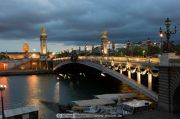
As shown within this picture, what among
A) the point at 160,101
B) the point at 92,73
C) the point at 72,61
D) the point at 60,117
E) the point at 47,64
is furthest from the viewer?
the point at 47,64

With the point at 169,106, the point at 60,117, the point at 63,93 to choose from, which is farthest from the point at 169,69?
the point at 63,93

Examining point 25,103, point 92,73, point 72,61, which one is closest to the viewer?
point 25,103

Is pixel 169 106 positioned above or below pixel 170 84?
below

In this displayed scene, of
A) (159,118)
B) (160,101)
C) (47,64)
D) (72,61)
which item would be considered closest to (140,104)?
(160,101)

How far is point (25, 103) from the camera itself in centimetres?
5806

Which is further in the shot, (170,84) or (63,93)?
(63,93)

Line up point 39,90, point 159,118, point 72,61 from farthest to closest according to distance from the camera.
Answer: point 72,61 → point 39,90 → point 159,118

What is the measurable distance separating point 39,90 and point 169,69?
46959mm

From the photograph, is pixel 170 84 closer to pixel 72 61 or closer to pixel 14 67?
pixel 72 61

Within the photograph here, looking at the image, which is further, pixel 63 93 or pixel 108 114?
pixel 63 93

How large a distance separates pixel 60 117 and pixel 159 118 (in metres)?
11.4

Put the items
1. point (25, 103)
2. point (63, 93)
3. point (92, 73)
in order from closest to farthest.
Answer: point (25, 103)
point (63, 93)
point (92, 73)

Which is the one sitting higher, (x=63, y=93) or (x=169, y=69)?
(x=169, y=69)

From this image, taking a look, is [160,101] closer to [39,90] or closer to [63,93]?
[63,93]
